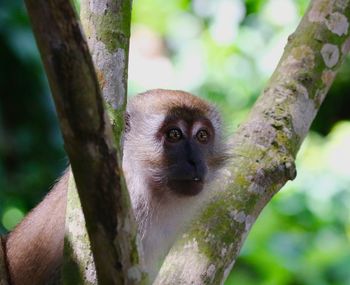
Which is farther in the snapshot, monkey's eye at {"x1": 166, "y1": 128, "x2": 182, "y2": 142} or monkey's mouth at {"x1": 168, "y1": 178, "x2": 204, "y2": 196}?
monkey's eye at {"x1": 166, "y1": 128, "x2": 182, "y2": 142}

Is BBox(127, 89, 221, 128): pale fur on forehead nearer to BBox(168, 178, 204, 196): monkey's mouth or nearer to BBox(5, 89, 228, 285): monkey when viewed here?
BBox(5, 89, 228, 285): monkey

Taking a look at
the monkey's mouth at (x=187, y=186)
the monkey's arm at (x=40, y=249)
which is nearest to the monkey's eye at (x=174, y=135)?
the monkey's mouth at (x=187, y=186)

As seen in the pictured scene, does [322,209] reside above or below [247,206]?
below

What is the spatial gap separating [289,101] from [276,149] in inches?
11.2

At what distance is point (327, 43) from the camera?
161 inches

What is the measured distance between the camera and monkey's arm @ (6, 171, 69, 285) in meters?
3.98

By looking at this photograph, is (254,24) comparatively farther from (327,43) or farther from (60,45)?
(60,45)

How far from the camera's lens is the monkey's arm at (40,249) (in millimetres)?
3980

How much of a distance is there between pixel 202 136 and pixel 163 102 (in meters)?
0.28

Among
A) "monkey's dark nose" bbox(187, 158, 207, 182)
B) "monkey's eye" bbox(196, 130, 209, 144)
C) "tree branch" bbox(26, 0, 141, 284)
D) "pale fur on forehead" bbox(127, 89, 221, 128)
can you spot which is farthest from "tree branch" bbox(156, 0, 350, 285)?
"tree branch" bbox(26, 0, 141, 284)

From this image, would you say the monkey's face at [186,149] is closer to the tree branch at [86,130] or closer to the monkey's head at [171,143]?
the monkey's head at [171,143]

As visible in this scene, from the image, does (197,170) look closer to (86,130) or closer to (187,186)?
(187,186)

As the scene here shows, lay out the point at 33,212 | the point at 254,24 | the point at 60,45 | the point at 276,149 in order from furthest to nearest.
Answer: the point at 254,24 < the point at 33,212 < the point at 276,149 < the point at 60,45

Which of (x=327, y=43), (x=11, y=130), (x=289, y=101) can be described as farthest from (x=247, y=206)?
(x=11, y=130)
